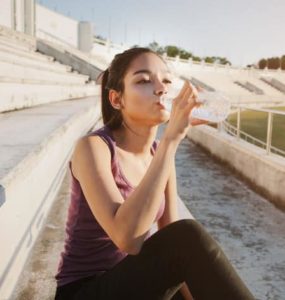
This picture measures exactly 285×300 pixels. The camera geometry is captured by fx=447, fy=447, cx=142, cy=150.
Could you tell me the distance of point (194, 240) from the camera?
1.31 metres

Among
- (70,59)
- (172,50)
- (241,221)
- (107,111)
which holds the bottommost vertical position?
(241,221)

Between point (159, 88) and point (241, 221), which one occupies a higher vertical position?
point (159, 88)

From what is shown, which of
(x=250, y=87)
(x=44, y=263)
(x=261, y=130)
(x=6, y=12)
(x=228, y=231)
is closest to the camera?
(x=44, y=263)

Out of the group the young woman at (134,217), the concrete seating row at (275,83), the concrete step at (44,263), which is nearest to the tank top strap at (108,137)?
the young woman at (134,217)

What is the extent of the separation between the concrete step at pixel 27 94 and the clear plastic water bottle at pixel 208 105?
3276mm

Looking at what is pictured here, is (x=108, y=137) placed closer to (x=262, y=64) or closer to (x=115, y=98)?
(x=115, y=98)

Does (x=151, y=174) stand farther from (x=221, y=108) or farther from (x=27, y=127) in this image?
(x=27, y=127)

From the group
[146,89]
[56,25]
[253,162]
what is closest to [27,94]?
[253,162]

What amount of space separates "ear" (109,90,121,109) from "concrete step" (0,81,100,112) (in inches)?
120

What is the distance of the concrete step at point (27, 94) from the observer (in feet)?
15.3

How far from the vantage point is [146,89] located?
1.45 meters

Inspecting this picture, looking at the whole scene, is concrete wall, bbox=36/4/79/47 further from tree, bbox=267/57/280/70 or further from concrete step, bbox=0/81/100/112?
tree, bbox=267/57/280/70

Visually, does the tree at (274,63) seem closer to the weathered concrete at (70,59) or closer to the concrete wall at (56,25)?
the concrete wall at (56,25)

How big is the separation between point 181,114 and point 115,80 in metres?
0.33
